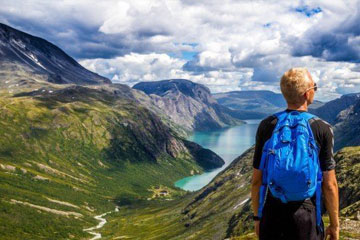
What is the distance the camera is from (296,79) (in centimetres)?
1116

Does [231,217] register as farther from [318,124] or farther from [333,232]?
[318,124]

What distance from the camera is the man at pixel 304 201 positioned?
10812 mm

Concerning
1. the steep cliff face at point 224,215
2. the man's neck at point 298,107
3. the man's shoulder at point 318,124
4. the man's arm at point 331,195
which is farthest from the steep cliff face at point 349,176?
the man's shoulder at point 318,124

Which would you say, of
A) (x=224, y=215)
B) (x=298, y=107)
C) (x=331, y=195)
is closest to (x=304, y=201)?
(x=331, y=195)

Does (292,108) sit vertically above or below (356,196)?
above

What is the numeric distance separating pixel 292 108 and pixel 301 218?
3400 millimetres

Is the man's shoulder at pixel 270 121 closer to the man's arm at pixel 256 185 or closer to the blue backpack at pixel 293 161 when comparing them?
the blue backpack at pixel 293 161

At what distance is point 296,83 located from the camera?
11156mm

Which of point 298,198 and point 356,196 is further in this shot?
point 356,196

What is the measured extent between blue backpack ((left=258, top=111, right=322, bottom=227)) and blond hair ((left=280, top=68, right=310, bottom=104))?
605 mm

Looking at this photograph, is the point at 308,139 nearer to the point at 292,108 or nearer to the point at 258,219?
the point at 292,108

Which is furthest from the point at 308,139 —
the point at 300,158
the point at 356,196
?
the point at 356,196

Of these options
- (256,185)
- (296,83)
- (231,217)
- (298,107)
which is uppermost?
(296,83)

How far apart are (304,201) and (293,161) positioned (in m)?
1.41
